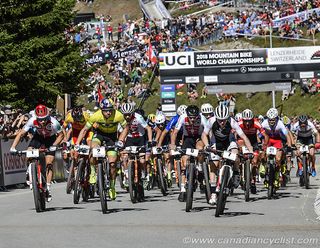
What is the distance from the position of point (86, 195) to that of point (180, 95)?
121ft

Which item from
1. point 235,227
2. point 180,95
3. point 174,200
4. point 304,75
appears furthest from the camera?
point 180,95

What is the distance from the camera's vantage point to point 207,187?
48.5ft

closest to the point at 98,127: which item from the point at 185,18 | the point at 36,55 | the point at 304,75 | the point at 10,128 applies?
the point at 10,128

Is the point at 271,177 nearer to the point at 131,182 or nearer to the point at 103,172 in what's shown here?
the point at 131,182

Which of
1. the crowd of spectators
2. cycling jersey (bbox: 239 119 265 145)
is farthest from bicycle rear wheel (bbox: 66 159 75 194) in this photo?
the crowd of spectators

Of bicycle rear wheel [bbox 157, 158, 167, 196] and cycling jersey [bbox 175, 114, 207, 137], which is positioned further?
bicycle rear wheel [bbox 157, 158, 167, 196]

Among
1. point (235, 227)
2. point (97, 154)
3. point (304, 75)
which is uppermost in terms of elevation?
point (304, 75)

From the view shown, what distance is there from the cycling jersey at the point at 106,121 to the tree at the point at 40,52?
16648 millimetres

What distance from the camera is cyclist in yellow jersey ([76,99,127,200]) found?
51.6 feet

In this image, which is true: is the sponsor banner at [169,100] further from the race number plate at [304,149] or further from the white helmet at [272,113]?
the white helmet at [272,113]

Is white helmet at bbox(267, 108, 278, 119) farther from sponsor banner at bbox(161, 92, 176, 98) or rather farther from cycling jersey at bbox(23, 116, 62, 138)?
sponsor banner at bbox(161, 92, 176, 98)

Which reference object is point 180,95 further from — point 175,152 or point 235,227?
point 235,227

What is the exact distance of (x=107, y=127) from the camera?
1605 centimetres

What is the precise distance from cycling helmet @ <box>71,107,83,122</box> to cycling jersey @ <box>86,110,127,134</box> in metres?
2.52
